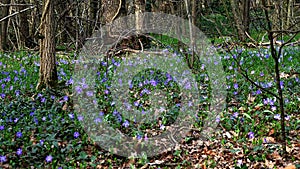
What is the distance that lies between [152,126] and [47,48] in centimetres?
215

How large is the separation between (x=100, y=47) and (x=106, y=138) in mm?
4824

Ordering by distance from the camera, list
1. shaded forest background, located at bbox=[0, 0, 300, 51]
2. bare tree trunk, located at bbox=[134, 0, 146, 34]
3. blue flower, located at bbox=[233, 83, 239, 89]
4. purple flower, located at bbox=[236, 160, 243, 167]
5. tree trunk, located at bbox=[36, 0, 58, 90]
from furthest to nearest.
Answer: bare tree trunk, located at bbox=[134, 0, 146, 34], shaded forest background, located at bbox=[0, 0, 300, 51], tree trunk, located at bbox=[36, 0, 58, 90], blue flower, located at bbox=[233, 83, 239, 89], purple flower, located at bbox=[236, 160, 243, 167]

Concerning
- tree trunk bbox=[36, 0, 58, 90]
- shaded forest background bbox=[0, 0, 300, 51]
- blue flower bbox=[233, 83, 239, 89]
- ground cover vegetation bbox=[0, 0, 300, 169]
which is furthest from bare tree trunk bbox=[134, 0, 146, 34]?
blue flower bbox=[233, 83, 239, 89]

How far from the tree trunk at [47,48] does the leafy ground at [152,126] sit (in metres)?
0.24

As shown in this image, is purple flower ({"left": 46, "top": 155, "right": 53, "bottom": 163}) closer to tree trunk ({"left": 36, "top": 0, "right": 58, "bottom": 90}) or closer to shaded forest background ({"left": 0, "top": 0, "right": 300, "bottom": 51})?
tree trunk ({"left": 36, "top": 0, "right": 58, "bottom": 90})

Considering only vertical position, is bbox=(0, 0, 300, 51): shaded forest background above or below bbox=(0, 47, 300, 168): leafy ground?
above

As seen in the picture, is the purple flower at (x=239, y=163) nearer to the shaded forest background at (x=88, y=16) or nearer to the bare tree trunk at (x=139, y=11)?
the shaded forest background at (x=88, y=16)

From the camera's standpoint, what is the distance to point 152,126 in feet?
15.1

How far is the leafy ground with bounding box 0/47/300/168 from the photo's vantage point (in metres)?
3.76

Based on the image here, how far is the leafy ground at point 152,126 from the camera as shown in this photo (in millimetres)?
3760

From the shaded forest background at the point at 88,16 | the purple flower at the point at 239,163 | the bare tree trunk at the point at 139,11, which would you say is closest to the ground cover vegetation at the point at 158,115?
the purple flower at the point at 239,163

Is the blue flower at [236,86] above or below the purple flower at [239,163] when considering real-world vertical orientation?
above

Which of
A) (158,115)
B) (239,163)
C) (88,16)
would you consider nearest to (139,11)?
(88,16)

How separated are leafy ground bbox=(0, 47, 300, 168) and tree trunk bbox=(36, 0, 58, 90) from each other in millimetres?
236
